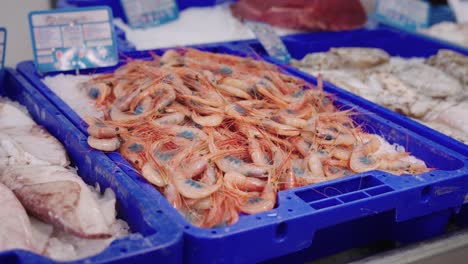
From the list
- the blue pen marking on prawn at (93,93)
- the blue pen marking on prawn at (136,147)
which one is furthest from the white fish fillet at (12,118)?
the blue pen marking on prawn at (136,147)

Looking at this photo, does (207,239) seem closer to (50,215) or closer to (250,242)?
(250,242)

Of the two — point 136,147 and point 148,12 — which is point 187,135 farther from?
point 148,12

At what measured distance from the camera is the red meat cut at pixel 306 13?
3.45 metres

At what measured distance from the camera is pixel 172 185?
1.55m

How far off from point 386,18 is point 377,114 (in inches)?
66.6

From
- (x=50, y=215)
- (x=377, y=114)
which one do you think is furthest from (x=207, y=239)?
(x=377, y=114)

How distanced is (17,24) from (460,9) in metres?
3.18

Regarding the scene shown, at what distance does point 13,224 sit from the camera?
1.32 meters

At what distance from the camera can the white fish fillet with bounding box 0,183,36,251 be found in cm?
125

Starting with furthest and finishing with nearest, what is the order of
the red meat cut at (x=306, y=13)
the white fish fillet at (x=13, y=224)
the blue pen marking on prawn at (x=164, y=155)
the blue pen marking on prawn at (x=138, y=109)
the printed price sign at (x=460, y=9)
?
the printed price sign at (x=460, y=9), the red meat cut at (x=306, y=13), the blue pen marking on prawn at (x=138, y=109), the blue pen marking on prawn at (x=164, y=155), the white fish fillet at (x=13, y=224)

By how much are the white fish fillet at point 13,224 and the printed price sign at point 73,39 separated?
1.01 metres

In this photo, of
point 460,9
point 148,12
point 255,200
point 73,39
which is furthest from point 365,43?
point 255,200

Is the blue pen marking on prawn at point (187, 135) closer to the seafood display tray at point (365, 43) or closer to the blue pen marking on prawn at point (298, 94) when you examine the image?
the blue pen marking on prawn at point (298, 94)

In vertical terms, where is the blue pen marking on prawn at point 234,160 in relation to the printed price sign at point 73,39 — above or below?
below
